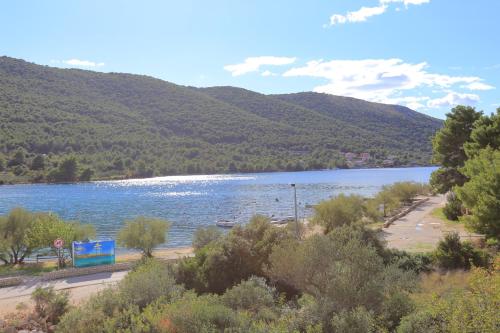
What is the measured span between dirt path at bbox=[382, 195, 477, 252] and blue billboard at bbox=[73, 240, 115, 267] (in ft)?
48.0

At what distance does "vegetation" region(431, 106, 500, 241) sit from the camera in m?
17.8

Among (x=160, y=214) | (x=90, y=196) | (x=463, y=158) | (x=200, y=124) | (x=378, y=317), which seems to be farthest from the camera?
(x=200, y=124)

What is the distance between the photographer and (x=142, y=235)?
2831 cm

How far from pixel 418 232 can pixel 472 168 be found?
9487mm

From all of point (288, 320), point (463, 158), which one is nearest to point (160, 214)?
point (463, 158)

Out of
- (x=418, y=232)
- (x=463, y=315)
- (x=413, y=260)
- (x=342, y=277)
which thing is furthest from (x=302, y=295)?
(x=418, y=232)

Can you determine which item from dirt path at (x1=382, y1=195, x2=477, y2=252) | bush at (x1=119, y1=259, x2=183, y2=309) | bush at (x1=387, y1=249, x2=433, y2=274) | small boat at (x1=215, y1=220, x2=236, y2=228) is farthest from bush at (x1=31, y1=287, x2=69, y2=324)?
small boat at (x1=215, y1=220, x2=236, y2=228)

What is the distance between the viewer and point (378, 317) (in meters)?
9.81

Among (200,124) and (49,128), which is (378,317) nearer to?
(49,128)

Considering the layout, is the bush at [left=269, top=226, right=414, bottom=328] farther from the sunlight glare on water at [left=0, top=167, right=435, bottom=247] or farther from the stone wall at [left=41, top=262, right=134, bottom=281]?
the sunlight glare on water at [left=0, top=167, right=435, bottom=247]

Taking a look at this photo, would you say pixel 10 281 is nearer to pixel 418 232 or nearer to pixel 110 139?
pixel 418 232

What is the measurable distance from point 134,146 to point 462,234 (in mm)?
146139

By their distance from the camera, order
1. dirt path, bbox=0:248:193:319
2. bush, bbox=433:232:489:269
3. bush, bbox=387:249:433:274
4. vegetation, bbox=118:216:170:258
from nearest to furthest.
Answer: dirt path, bbox=0:248:193:319 < bush, bbox=387:249:433:274 < bush, bbox=433:232:489:269 < vegetation, bbox=118:216:170:258

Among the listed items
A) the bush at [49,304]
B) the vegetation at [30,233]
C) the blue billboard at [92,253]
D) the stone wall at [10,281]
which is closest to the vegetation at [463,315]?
the bush at [49,304]
